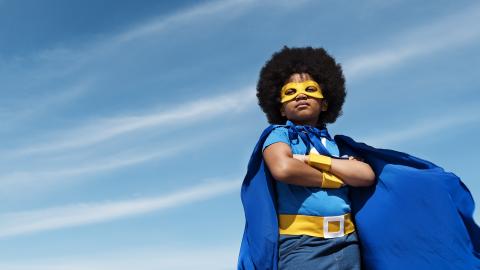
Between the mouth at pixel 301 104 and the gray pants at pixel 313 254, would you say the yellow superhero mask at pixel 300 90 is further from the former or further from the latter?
the gray pants at pixel 313 254

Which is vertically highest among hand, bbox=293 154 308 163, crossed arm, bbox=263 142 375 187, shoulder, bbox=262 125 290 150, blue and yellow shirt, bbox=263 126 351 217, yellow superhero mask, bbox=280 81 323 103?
yellow superhero mask, bbox=280 81 323 103

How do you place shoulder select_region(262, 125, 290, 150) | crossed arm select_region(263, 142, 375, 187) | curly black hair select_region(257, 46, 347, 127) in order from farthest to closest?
curly black hair select_region(257, 46, 347, 127) → shoulder select_region(262, 125, 290, 150) → crossed arm select_region(263, 142, 375, 187)

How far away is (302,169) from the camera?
3586 millimetres

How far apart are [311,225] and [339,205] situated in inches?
10.0

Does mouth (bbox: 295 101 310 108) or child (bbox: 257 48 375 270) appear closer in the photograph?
child (bbox: 257 48 375 270)

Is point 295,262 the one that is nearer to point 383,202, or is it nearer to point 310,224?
point 310,224

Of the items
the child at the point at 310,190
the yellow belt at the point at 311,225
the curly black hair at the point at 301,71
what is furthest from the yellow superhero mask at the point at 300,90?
the yellow belt at the point at 311,225

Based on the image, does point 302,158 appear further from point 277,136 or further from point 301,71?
point 301,71

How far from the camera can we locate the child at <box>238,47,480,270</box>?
142 inches

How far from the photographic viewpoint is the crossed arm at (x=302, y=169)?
3.56 meters

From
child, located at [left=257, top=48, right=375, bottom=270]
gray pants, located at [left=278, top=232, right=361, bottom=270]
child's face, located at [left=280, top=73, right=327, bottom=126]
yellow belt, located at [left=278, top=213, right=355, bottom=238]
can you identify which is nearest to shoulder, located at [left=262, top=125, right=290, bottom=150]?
child, located at [left=257, top=48, right=375, bottom=270]

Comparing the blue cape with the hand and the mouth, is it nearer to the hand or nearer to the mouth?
the hand

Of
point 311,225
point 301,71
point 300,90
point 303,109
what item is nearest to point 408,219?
point 311,225

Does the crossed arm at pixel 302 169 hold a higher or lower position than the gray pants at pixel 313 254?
higher
